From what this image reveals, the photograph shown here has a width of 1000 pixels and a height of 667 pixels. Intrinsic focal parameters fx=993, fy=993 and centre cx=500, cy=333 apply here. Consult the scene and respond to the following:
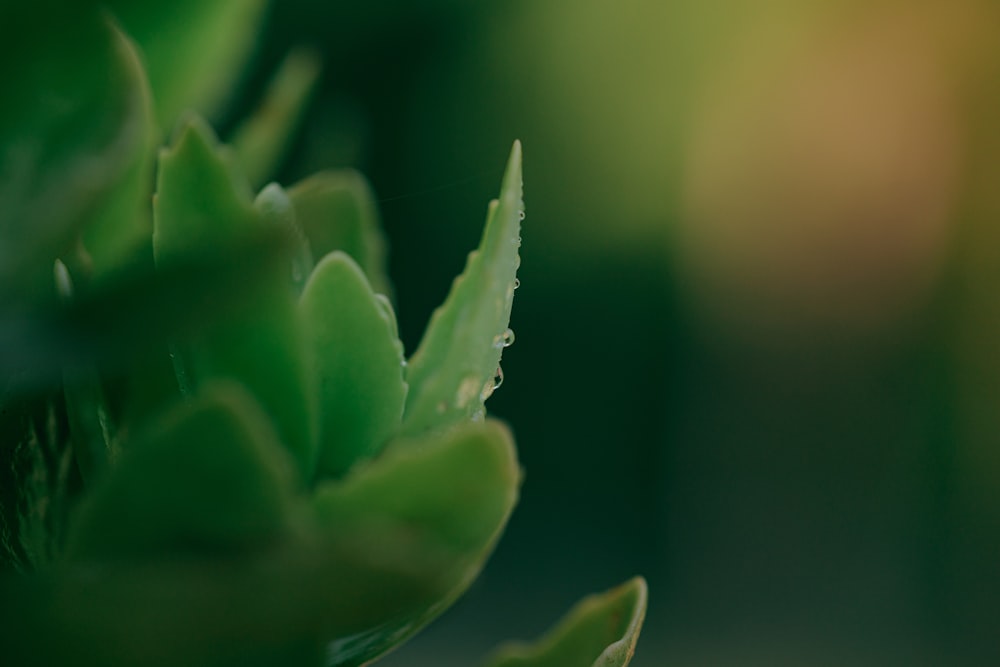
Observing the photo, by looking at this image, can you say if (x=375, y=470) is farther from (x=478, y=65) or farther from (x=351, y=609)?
(x=478, y=65)

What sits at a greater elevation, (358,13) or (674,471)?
(358,13)

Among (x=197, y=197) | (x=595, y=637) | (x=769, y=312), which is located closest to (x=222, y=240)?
(x=197, y=197)

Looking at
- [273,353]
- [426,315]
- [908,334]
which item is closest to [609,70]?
[426,315]

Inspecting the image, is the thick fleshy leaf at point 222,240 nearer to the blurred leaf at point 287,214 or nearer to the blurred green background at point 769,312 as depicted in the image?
the blurred leaf at point 287,214

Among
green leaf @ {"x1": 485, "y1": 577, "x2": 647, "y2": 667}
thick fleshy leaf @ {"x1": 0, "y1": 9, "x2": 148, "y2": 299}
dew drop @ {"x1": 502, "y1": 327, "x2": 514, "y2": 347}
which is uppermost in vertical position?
thick fleshy leaf @ {"x1": 0, "y1": 9, "x2": 148, "y2": 299}

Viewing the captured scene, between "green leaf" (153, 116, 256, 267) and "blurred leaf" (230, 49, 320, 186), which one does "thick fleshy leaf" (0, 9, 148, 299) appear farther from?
"blurred leaf" (230, 49, 320, 186)

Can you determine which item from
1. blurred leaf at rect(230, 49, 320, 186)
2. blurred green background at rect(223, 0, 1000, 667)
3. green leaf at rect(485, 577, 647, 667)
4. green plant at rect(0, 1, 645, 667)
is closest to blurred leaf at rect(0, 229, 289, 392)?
green plant at rect(0, 1, 645, 667)

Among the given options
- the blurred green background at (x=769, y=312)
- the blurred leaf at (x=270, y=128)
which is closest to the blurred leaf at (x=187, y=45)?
the blurred leaf at (x=270, y=128)
